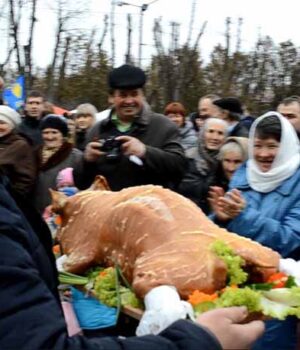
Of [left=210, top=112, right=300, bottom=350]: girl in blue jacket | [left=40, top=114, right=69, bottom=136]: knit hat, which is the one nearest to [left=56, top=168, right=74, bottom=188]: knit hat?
[left=40, top=114, right=69, bottom=136]: knit hat

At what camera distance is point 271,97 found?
21.2m

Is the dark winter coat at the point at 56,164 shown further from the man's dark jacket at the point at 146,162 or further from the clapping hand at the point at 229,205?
the clapping hand at the point at 229,205

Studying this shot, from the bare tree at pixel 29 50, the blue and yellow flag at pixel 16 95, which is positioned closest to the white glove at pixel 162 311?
the blue and yellow flag at pixel 16 95

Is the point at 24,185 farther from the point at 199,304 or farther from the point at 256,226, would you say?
the point at 256,226

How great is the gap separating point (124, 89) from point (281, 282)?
2.04m

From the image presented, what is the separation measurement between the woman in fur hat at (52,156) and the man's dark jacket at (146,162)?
0.61 ft

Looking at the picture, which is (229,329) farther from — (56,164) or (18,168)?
(56,164)

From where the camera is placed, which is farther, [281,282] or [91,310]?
[91,310]

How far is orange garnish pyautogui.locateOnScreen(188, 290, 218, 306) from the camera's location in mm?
2059

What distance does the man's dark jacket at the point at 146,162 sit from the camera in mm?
Answer: 3850

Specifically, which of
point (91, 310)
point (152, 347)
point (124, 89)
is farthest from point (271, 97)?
point (152, 347)

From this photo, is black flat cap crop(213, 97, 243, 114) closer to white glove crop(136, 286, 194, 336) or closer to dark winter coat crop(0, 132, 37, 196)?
white glove crop(136, 286, 194, 336)

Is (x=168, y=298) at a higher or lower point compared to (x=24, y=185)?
lower

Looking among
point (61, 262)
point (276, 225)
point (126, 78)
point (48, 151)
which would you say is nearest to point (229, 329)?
point (61, 262)
